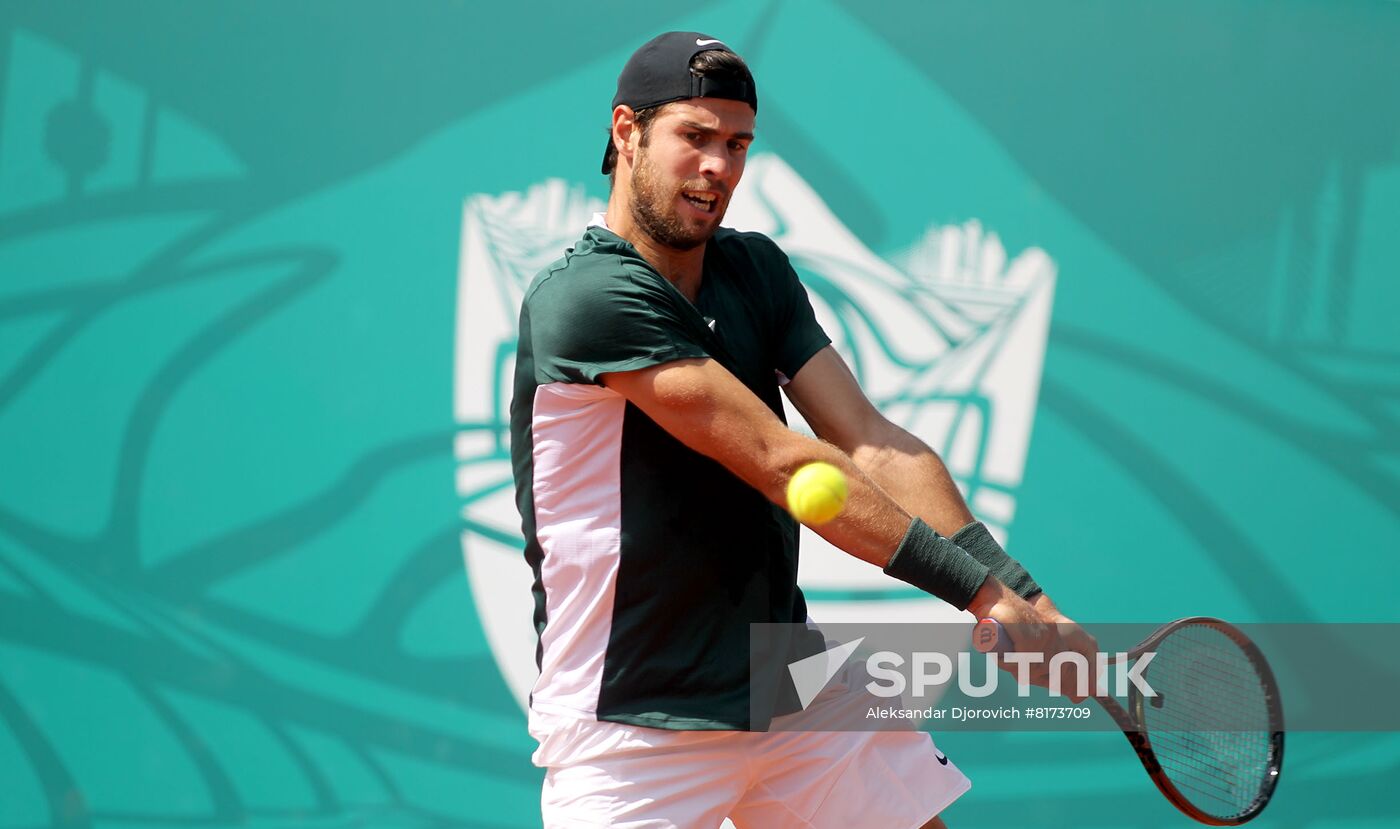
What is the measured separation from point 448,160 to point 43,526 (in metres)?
1.48

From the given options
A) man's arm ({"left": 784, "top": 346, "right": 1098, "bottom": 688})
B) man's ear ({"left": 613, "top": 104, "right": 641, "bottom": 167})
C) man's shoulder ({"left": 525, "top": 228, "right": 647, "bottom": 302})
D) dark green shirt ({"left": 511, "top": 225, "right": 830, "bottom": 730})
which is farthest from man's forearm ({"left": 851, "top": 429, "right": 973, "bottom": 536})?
man's ear ({"left": 613, "top": 104, "right": 641, "bottom": 167})

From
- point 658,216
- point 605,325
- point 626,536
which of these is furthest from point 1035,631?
point 658,216

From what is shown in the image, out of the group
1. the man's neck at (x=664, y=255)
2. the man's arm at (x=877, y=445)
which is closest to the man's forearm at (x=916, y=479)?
the man's arm at (x=877, y=445)

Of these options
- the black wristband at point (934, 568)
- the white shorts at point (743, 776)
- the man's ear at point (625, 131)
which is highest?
the man's ear at point (625, 131)

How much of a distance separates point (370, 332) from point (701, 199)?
66.1 inches

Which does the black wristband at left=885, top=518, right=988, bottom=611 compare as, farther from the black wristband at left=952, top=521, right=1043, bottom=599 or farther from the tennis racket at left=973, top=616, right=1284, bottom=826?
the tennis racket at left=973, top=616, right=1284, bottom=826

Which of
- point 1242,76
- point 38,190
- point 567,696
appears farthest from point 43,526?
point 1242,76

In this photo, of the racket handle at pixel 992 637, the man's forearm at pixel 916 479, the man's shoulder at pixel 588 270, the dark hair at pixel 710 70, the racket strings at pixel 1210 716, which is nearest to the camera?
the racket handle at pixel 992 637

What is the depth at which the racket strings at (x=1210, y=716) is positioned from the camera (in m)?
2.56

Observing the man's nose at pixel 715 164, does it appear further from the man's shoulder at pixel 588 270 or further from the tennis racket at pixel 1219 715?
the tennis racket at pixel 1219 715

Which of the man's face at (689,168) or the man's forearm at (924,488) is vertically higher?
the man's face at (689,168)

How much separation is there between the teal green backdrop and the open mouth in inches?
59.4

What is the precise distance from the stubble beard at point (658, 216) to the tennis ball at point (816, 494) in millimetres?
497

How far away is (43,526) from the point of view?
3.67 metres
